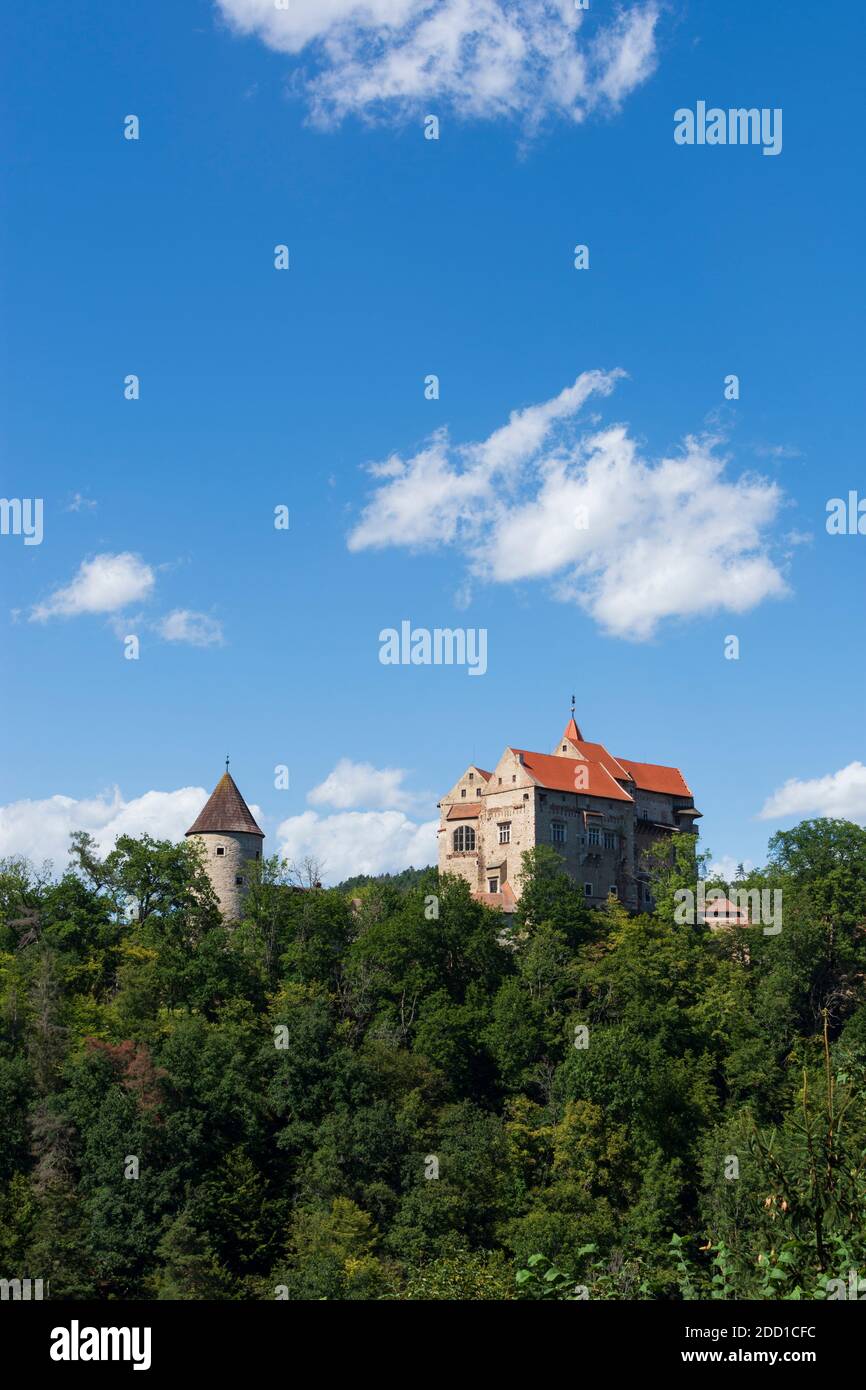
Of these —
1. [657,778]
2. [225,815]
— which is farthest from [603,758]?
[225,815]

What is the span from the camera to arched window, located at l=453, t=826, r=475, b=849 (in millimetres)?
73375

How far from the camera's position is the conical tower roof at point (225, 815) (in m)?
72.4

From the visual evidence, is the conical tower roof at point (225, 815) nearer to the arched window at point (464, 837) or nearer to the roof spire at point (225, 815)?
the roof spire at point (225, 815)

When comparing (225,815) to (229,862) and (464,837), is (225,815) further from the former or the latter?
(464,837)

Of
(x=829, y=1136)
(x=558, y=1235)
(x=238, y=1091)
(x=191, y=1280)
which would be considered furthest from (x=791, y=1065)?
(x=829, y=1136)

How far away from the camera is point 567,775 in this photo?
73938 mm

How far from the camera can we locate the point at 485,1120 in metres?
56.6

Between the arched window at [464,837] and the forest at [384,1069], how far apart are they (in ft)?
10.2

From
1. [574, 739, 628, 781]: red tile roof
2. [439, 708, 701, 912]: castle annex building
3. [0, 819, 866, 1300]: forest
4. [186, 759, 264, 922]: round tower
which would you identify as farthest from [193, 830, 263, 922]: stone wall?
[574, 739, 628, 781]: red tile roof

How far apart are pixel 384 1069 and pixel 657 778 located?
2986 cm

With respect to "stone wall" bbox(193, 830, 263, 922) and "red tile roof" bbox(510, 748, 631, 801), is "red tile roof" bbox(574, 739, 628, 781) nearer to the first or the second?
"red tile roof" bbox(510, 748, 631, 801)

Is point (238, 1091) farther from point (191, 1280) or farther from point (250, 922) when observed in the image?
point (250, 922)

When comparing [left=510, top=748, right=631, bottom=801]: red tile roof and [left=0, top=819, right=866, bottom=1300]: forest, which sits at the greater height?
[left=510, top=748, right=631, bottom=801]: red tile roof
